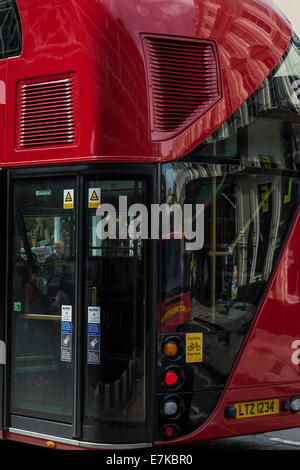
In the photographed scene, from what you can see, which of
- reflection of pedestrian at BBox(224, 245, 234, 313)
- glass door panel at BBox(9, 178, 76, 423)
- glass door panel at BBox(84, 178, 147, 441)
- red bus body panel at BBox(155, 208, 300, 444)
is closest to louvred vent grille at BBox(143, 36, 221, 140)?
glass door panel at BBox(84, 178, 147, 441)

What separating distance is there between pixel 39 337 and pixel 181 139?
1.87 meters

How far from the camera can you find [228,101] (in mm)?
6164

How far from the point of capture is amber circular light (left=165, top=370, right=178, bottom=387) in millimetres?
5906

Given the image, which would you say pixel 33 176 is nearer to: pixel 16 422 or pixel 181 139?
pixel 181 139

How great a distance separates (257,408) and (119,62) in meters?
2.88

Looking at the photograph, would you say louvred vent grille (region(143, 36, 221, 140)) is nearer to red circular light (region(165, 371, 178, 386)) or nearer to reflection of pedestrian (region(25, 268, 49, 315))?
reflection of pedestrian (region(25, 268, 49, 315))

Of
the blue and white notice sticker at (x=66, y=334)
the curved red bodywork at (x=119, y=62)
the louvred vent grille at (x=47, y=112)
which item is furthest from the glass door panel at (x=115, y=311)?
the louvred vent grille at (x=47, y=112)

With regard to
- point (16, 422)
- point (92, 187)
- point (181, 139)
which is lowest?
point (16, 422)

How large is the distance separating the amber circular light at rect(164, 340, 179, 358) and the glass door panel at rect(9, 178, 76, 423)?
2.33 ft

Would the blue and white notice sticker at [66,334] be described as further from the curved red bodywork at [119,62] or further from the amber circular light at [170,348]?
the curved red bodywork at [119,62]

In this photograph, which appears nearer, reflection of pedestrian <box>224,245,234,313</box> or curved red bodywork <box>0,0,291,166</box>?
curved red bodywork <box>0,0,291,166</box>

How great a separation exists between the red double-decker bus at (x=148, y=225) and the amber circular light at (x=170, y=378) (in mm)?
15

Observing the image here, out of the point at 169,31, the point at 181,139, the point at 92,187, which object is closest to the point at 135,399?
the point at 92,187

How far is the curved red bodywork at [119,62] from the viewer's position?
19.2 ft
